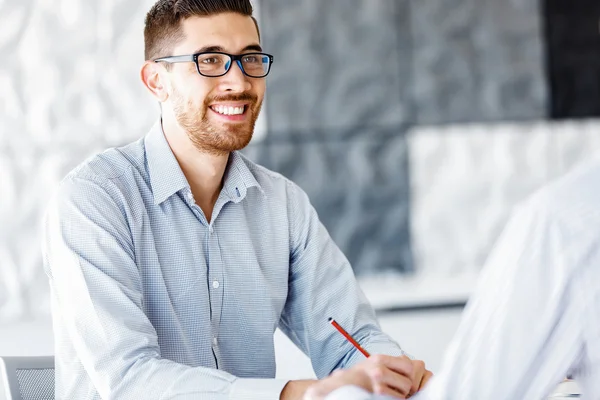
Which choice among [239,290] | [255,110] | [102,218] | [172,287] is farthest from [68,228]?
[255,110]

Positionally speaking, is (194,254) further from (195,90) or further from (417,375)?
(417,375)

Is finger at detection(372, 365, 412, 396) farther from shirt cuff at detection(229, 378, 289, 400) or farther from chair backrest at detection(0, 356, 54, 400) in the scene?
chair backrest at detection(0, 356, 54, 400)

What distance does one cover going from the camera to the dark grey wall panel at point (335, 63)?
4297 millimetres

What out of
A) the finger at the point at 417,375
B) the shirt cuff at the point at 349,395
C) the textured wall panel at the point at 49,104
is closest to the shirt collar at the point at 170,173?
the finger at the point at 417,375

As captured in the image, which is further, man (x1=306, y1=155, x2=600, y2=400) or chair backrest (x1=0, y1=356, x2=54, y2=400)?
chair backrest (x1=0, y1=356, x2=54, y2=400)

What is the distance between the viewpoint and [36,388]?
1766mm

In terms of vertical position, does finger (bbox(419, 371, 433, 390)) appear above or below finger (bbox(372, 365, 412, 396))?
below

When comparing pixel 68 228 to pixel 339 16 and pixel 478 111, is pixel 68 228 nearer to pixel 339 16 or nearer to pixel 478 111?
pixel 339 16

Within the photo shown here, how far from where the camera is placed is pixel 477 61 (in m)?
4.58

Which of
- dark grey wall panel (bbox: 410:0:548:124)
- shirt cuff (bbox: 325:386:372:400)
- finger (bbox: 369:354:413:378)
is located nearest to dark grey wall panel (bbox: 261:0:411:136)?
dark grey wall panel (bbox: 410:0:548:124)

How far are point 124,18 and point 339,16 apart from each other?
105cm

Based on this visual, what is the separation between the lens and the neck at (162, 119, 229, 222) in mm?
1991

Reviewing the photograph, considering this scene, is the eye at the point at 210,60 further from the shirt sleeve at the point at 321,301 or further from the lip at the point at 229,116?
the shirt sleeve at the point at 321,301

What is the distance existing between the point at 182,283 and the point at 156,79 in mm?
535
